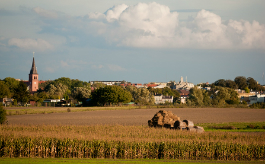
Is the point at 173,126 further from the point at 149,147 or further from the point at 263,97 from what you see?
the point at 263,97

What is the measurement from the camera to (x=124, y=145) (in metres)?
22.9

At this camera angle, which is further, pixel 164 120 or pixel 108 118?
pixel 108 118

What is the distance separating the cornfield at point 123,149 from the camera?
2233cm

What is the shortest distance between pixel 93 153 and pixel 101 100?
81.9 m

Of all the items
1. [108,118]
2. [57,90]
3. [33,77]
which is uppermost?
[33,77]

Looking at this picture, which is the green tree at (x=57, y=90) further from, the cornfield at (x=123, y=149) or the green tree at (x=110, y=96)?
the cornfield at (x=123, y=149)

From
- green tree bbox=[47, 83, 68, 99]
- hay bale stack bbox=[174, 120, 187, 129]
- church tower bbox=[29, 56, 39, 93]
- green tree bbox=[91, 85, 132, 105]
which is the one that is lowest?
hay bale stack bbox=[174, 120, 187, 129]

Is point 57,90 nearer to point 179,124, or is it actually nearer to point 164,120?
point 164,120

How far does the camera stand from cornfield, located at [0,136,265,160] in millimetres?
22328

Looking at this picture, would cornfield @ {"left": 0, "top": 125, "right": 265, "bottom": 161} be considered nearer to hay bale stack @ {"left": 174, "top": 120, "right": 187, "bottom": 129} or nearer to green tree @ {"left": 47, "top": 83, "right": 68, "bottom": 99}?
hay bale stack @ {"left": 174, "top": 120, "right": 187, "bottom": 129}

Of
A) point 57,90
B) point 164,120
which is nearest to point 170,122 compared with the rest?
point 164,120

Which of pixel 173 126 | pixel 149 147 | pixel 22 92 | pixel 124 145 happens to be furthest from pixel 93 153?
pixel 22 92

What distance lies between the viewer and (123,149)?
2256 cm

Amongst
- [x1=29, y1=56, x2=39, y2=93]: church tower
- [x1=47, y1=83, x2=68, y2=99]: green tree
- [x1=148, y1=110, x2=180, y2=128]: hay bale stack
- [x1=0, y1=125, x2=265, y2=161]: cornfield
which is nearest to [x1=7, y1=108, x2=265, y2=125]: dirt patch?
[x1=148, y1=110, x2=180, y2=128]: hay bale stack
